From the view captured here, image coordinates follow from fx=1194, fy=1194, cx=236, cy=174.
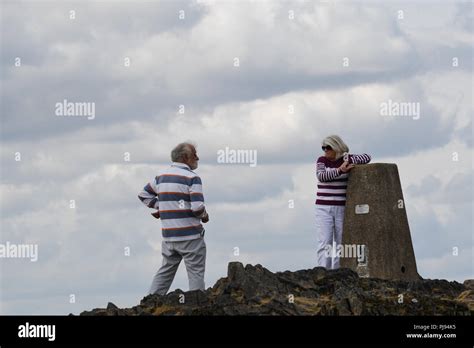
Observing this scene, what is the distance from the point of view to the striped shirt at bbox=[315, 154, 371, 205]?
56.1ft

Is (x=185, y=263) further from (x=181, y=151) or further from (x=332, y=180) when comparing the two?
(x=332, y=180)

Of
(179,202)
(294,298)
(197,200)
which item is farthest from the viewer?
(179,202)

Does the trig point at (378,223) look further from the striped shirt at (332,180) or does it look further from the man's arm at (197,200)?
the man's arm at (197,200)

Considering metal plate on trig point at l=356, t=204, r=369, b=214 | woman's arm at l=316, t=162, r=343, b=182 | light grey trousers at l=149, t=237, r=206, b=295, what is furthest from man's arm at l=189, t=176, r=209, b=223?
metal plate on trig point at l=356, t=204, r=369, b=214

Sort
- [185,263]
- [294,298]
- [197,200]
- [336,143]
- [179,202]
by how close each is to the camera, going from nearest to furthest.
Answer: [294,298]
[197,200]
[179,202]
[185,263]
[336,143]

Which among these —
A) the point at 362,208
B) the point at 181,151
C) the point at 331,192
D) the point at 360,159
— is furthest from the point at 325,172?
the point at 181,151

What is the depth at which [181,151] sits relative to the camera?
1538 cm

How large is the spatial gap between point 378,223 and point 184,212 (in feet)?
11.5

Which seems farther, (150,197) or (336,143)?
(336,143)

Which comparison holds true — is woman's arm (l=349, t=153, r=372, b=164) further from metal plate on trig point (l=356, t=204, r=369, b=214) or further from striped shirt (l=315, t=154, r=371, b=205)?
metal plate on trig point (l=356, t=204, r=369, b=214)

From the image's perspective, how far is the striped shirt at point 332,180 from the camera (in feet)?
56.1

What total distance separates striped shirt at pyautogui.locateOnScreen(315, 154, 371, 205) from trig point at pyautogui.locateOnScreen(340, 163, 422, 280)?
13 centimetres
